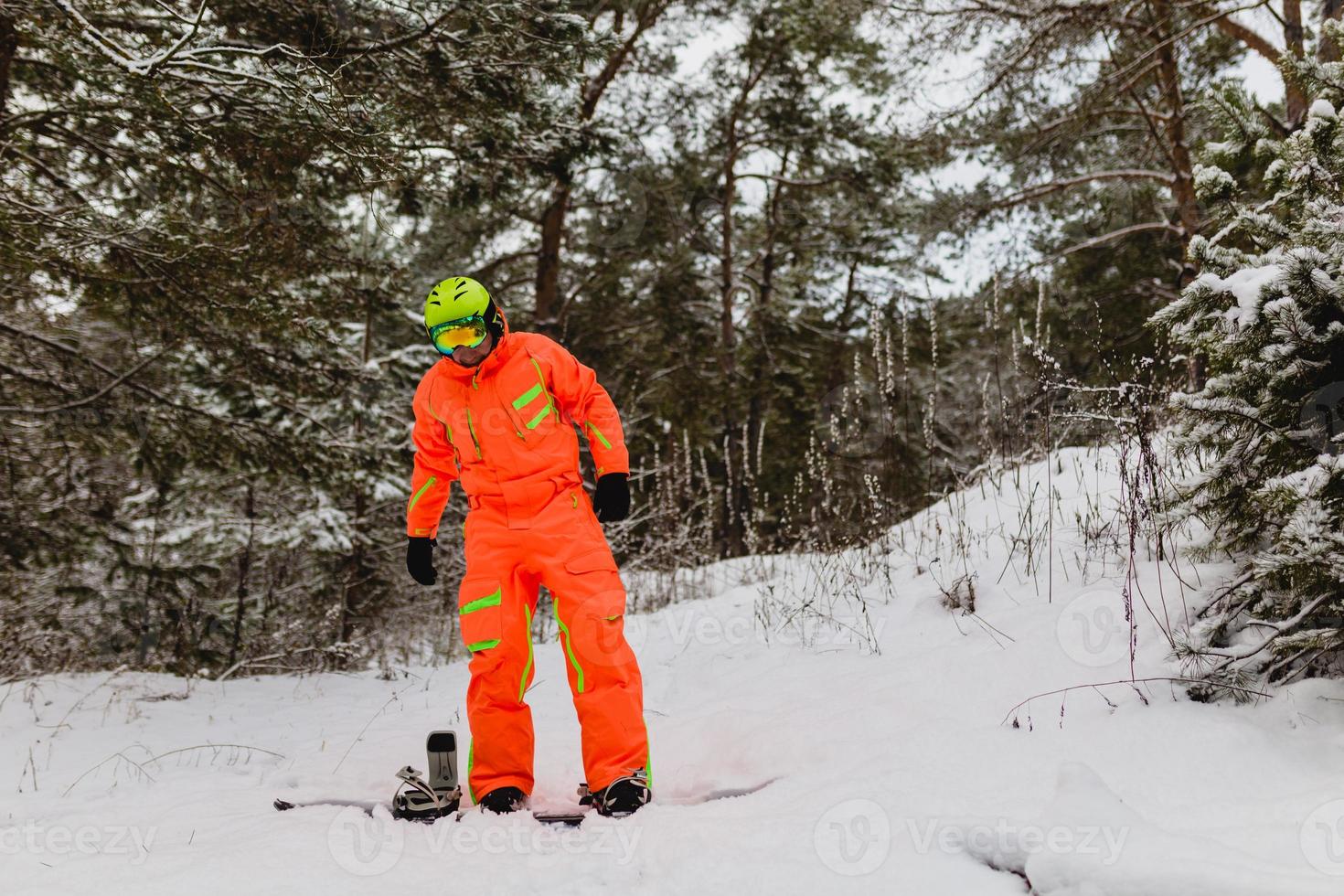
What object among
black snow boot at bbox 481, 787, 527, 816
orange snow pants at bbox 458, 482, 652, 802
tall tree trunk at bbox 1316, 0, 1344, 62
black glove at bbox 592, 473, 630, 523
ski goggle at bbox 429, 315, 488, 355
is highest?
tall tree trunk at bbox 1316, 0, 1344, 62

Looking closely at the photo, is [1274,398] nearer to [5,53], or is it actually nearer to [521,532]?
[521,532]

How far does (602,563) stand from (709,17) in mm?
10809

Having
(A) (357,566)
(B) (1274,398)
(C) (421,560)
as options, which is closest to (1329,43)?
(B) (1274,398)

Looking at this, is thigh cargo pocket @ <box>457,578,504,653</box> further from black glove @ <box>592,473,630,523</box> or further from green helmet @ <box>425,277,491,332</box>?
green helmet @ <box>425,277,491,332</box>

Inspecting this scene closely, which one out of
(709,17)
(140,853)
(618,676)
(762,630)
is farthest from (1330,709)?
(709,17)

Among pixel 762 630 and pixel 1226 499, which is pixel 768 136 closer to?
pixel 762 630

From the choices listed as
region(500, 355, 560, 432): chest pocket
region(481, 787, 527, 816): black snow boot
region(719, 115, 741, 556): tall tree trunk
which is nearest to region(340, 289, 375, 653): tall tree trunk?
region(500, 355, 560, 432): chest pocket

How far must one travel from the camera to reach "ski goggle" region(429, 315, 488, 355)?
298cm

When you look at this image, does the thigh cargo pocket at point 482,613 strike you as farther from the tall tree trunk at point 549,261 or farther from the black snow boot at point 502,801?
the tall tree trunk at point 549,261

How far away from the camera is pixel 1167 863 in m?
1.68

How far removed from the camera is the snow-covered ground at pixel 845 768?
6.29 ft

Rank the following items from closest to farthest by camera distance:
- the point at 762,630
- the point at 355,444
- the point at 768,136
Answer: the point at 762,630, the point at 355,444, the point at 768,136

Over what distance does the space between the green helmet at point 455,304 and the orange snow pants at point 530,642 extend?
743 mm

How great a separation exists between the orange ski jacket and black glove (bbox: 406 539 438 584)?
5 cm
